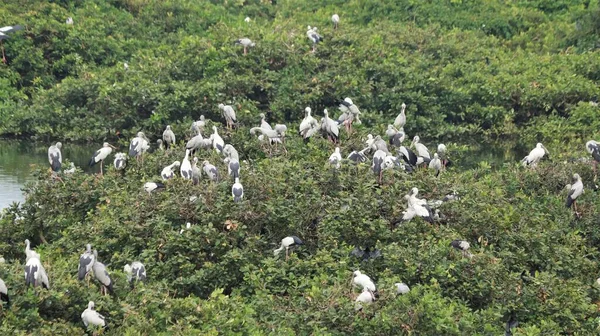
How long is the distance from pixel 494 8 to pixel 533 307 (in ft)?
55.0

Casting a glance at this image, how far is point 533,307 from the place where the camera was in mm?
10172

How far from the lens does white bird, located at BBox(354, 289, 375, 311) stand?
9.41 m

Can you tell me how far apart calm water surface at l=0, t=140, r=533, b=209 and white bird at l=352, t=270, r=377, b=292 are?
726 centimetres

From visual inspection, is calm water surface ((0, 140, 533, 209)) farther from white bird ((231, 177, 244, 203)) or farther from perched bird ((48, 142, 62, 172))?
white bird ((231, 177, 244, 203))

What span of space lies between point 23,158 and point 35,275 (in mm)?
9482

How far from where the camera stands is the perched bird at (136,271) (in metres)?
10.2

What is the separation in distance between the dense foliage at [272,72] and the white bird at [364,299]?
27.2ft

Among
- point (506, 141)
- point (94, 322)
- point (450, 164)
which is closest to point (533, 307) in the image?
point (94, 322)

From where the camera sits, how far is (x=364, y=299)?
9.52 m

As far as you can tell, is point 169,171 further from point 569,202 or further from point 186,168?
point 569,202

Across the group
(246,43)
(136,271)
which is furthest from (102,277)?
(246,43)

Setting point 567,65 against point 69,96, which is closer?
point 69,96

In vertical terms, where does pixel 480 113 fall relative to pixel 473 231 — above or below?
below

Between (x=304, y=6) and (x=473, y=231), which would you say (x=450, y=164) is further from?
(x=304, y=6)
